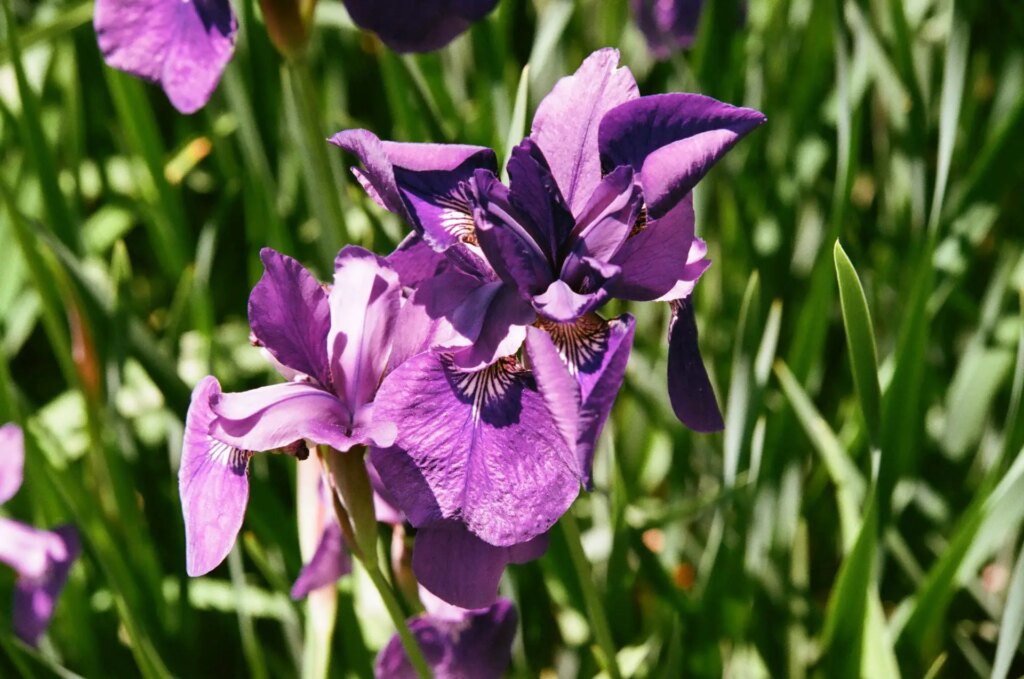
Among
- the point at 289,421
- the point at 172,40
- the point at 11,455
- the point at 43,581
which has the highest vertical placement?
the point at 172,40

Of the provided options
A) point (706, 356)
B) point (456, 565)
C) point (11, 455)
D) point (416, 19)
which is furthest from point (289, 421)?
point (706, 356)

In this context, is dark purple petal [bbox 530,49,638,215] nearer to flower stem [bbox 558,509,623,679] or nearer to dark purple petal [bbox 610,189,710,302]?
dark purple petal [bbox 610,189,710,302]

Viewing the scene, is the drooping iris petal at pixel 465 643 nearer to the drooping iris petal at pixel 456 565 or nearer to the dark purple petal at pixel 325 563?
the dark purple petal at pixel 325 563

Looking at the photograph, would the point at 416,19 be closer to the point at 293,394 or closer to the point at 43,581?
the point at 293,394

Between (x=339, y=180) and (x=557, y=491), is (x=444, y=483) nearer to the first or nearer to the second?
(x=557, y=491)

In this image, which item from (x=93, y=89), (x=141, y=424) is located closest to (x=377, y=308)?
(x=141, y=424)

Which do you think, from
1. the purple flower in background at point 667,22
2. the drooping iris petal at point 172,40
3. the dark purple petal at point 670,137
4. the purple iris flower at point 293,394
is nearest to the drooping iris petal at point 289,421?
the purple iris flower at point 293,394
